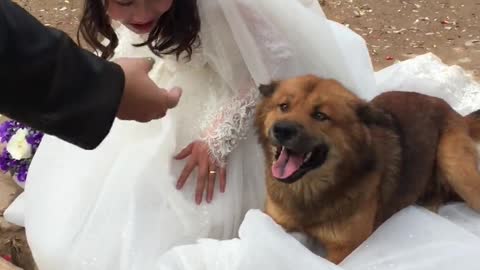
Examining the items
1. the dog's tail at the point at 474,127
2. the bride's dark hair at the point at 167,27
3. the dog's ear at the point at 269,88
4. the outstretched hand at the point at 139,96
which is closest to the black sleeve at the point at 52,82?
the outstretched hand at the point at 139,96

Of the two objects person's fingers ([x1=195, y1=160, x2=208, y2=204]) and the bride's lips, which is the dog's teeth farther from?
the bride's lips

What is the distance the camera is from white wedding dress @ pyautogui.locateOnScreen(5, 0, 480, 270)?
95.5 inches

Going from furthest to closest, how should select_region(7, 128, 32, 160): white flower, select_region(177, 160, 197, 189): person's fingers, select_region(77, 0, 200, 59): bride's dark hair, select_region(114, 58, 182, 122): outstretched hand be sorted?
select_region(7, 128, 32, 160): white flower, select_region(177, 160, 197, 189): person's fingers, select_region(77, 0, 200, 59): bride's dark hair, select_region(114, 58, 182, 122): outstretched hand

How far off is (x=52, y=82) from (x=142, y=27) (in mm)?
1287

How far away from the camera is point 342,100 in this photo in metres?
2.28

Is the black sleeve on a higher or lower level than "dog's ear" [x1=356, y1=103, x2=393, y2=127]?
higher

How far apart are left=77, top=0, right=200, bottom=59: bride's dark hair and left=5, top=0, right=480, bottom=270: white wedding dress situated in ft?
0.25

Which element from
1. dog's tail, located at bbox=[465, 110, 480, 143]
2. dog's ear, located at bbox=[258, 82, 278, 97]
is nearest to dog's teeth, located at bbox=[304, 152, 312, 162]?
dog's ear, located at bbox=[258, 82, 278, 97]

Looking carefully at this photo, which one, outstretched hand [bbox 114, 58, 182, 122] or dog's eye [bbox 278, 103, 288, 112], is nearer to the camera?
outstretched hand [bbox 114, 58, 182, 122]

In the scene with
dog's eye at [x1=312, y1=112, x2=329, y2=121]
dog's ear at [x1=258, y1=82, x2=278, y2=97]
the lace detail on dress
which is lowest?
the lace detail on dress

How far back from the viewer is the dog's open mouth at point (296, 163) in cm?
223

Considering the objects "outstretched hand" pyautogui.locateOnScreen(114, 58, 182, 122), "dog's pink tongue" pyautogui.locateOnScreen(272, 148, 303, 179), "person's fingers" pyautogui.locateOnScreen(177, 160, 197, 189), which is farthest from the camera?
"person's fingers" pyautogui.locateOnScreen(177, 160, 197, 189)

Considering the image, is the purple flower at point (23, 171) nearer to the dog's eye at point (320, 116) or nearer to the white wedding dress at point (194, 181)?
the white wedding dress at point (194, 181)

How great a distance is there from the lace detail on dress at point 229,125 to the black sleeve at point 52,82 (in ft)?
4.03
